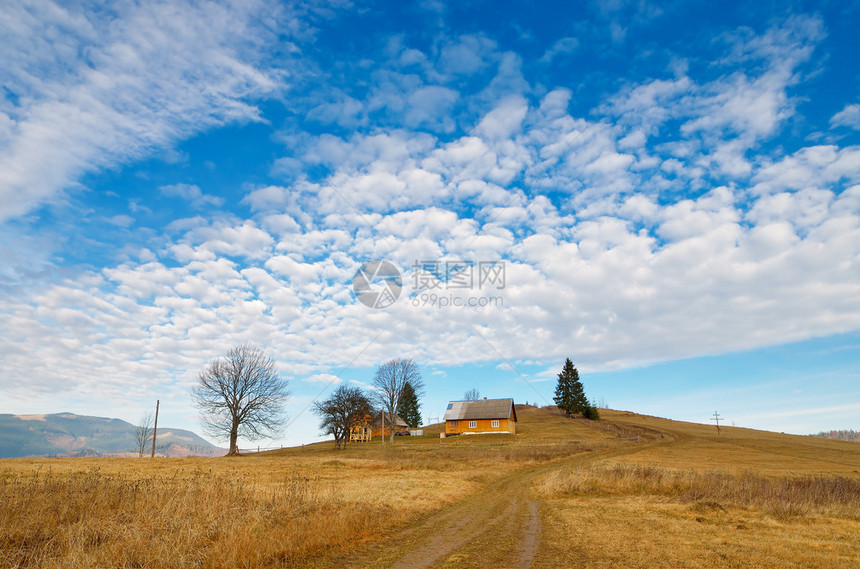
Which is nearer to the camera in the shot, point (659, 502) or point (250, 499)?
point (250, 499)

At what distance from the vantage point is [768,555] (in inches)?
381

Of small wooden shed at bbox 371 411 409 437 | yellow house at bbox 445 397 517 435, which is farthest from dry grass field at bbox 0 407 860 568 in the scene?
small wooden shed at bbox 371 411 409 437

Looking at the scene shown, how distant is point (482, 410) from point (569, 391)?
68.6ft

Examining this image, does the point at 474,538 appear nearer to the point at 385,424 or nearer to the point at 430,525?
the point at 430,525

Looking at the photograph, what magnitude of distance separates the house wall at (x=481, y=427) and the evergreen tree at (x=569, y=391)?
52.9ft

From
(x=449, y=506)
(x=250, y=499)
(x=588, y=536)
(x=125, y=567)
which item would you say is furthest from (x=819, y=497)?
(x=125, y=567)

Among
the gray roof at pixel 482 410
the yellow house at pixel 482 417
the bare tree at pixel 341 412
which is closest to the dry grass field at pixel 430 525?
the bare tree at pixel 341 412

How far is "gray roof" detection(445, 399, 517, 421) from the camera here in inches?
3098

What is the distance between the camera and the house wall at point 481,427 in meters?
76.7

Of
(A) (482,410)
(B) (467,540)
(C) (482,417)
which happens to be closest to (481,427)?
(C) (482,417)

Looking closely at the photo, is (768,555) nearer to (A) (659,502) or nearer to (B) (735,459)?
(A) (659,502)

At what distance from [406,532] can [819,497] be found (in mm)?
15662

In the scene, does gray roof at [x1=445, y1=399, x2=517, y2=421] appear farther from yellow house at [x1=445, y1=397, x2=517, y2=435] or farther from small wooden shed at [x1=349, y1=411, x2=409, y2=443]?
small wooden shed at [x1=349, y1=411, x2=409, y2=443]

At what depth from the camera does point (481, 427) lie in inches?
3123
